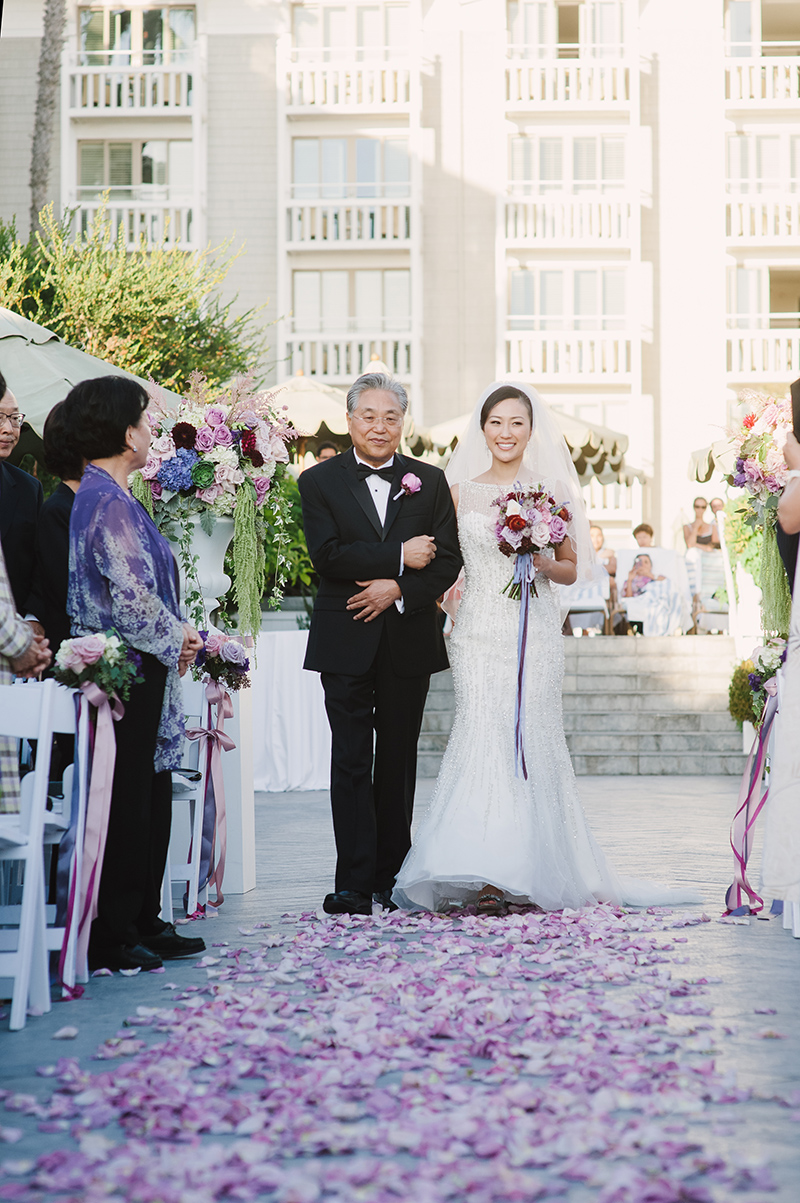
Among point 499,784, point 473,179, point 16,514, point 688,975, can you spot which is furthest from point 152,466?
point 473,179

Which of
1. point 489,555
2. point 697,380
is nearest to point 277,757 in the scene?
point 489,555

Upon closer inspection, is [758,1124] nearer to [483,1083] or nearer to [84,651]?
[483,1083]

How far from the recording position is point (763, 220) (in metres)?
29.4

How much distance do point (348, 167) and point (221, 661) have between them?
25402 mm

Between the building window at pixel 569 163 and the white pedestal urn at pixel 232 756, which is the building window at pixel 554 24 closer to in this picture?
the building window at pixel 569 163

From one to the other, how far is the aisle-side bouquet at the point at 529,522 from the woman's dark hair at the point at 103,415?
1.62m

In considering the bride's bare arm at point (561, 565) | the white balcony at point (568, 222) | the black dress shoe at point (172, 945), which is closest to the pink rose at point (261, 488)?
the bride's bare arm at point (561, 565)

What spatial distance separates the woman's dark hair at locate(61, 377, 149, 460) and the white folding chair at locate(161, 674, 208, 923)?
1.45 meters

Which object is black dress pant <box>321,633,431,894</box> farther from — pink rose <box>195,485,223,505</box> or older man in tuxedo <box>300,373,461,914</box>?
pink rose <box>195,485,223,505</box>

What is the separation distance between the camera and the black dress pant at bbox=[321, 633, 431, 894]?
225 inches

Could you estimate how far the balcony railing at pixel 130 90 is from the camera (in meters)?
29.2

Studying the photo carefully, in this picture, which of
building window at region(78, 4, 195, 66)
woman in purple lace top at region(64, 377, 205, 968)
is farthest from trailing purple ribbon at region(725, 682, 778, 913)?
building window at region(78, 4, 195, 66)

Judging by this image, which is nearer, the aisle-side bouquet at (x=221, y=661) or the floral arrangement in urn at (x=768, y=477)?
the floral arrangement in urn at (x=768, y=477)

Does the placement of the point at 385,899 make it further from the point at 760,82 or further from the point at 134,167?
the point at 760,82
